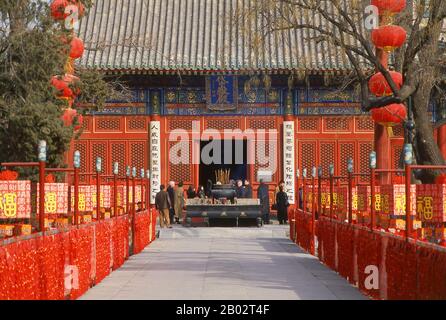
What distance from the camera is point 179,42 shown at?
31.8 m

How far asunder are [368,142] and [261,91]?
357 cm

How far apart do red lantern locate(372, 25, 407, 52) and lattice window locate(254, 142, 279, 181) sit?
55.9 ft

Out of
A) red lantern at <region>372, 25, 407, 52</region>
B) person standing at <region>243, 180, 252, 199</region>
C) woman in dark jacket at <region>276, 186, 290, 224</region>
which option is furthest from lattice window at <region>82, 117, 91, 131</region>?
red lantern at <region>372, 25, 407, 52</region>

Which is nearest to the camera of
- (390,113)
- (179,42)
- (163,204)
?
(390,113)

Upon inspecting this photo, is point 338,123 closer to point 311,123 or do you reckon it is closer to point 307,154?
point 311,123

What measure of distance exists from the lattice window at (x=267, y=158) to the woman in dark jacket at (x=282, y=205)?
4.57 feet

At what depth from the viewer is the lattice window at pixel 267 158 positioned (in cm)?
3099

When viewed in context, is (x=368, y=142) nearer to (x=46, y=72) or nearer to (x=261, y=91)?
(x=261, y=91)

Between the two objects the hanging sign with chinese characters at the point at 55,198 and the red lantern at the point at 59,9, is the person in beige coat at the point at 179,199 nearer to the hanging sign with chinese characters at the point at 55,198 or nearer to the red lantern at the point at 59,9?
the red lantern at the point at 59,9

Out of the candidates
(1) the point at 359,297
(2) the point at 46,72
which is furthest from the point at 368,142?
(1) the point at 359,297

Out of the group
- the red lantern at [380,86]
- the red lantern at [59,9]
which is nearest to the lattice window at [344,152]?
the red lantern at [59,9]

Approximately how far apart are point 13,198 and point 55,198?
103cm

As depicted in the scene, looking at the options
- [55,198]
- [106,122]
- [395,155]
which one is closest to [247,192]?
[395,155]

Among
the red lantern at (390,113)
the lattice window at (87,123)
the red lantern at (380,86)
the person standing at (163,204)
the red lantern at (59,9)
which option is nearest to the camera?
the red lantern at (380,86)
